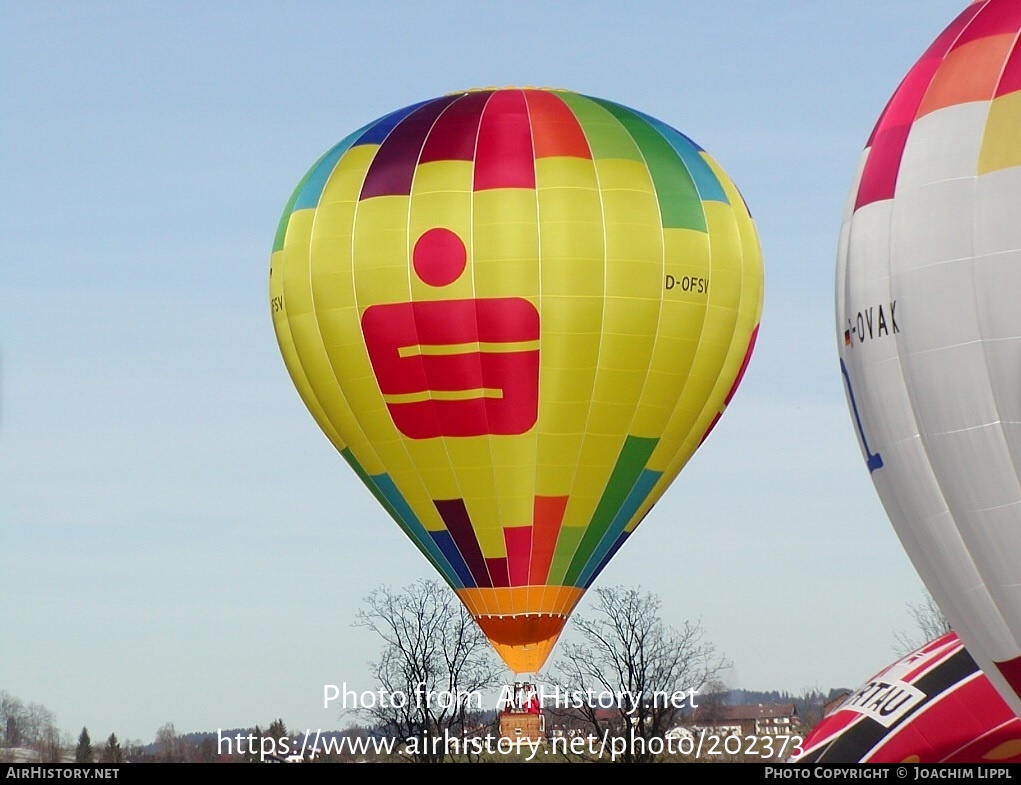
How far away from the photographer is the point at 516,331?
24.6 meters

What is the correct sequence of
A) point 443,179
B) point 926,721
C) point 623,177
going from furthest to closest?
point 623,177
point 443,179
point 926,721

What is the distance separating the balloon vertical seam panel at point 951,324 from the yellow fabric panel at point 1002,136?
0.01 metres

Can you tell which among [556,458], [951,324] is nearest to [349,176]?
[556,458]

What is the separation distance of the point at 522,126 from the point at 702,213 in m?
2.58

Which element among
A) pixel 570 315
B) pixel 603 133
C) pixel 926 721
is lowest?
pixel 926 721

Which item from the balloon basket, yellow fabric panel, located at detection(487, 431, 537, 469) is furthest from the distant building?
yellow fabric panel, located at detection(487, 431, 537, 469)

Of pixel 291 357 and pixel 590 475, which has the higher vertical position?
pixel 291 357

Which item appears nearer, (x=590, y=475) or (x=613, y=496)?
(x=590, y=475)

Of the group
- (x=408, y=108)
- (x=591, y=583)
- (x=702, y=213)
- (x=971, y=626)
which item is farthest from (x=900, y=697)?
(x=408, y=108)

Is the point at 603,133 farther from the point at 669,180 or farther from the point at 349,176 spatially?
the point at 349,176

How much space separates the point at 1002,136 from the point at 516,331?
8.88 meters

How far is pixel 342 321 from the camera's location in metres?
25.3
